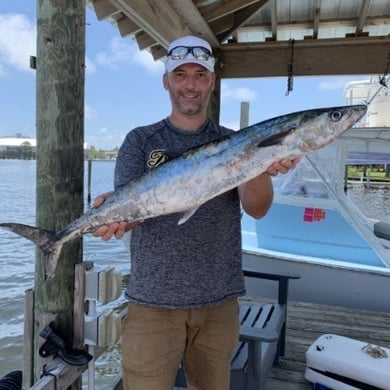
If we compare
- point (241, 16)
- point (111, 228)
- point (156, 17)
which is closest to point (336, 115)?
point (111, 228)

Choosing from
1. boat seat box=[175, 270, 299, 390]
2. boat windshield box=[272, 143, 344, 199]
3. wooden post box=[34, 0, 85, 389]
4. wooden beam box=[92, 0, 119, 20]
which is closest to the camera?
wooden post box=[34, 0, 85, 389]

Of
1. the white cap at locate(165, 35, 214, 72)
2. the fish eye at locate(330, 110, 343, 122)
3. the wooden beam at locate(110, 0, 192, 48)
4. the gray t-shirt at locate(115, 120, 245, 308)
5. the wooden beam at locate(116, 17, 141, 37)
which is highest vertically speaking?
the wooden beam at locate(116, 17, 141, 37)

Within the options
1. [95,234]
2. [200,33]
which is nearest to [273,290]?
[200,33]

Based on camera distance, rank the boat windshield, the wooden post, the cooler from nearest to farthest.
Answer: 1. the wooden post
2. the cooler
3. the boat windshield

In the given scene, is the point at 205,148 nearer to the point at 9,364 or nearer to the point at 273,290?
the point at 273,290

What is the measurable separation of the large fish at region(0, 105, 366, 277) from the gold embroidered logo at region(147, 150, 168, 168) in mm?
84

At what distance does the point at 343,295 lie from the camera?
4957 mm

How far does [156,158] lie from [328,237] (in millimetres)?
3887

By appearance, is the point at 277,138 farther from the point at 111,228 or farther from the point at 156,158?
the point at 111,228

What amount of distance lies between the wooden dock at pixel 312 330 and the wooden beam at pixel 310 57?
2495mm

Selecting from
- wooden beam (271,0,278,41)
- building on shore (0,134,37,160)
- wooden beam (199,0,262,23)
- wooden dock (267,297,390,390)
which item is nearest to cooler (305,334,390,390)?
wooden dock (267,297,390,390)

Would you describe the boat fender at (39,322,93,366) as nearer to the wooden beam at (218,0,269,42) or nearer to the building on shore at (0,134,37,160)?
the wooden beam at (218,0,269,42)

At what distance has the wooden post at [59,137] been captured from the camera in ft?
6.52

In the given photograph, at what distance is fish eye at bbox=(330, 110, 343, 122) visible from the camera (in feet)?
5.31
